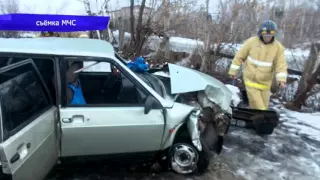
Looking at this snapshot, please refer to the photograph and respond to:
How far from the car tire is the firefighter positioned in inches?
75.5

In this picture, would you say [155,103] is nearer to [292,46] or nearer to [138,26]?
[292,46]

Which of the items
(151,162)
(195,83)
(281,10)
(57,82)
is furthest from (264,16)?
(57,82)

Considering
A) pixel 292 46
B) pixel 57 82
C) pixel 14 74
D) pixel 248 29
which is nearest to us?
pixel 14 74

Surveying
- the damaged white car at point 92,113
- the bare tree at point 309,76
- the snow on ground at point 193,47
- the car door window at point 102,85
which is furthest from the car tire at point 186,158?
the snow on ground at point 193,47

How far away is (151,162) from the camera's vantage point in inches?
135

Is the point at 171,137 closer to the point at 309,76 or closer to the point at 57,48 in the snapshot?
the point at 57,48

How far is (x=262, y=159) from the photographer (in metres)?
4.01

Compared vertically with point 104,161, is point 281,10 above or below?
above

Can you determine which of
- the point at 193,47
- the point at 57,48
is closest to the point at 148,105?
the point at 57,48

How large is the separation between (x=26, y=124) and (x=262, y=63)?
3.78 meters

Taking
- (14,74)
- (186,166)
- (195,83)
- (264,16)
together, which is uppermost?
(264,16)

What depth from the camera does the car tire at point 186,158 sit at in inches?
133

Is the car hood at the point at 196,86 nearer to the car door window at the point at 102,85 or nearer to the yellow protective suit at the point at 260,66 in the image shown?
the car door window at the point at 102,85

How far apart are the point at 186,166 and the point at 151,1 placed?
26.4 feet
